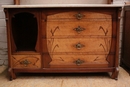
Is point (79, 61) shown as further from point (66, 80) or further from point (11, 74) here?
point (11, 74)

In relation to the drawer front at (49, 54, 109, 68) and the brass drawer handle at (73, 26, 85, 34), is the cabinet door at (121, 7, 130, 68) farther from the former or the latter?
the brass drawer handle at (73, 26, 85, 34)

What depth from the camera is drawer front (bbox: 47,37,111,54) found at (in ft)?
5.31

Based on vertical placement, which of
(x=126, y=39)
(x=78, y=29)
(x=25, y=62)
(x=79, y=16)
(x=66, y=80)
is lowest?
(x=66, y=80)

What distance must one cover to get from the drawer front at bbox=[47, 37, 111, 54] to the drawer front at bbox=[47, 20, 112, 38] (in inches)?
2.1

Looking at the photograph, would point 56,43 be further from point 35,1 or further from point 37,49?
point 35,1

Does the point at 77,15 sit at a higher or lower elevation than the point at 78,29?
higher

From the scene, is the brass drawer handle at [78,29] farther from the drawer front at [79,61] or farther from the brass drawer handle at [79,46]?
the drawer front at [79,61]

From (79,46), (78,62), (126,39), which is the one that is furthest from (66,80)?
(126,39)

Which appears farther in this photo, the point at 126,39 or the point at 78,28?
the point at 126,39

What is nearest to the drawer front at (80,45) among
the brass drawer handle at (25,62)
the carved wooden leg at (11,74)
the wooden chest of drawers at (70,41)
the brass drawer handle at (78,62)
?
the wooden chest of drawers at (70,41)

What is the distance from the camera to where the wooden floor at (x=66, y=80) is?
61.9 inches

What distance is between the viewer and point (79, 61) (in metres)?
1.64

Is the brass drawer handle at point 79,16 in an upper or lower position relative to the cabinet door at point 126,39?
upper

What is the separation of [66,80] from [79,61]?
0.71 ft
